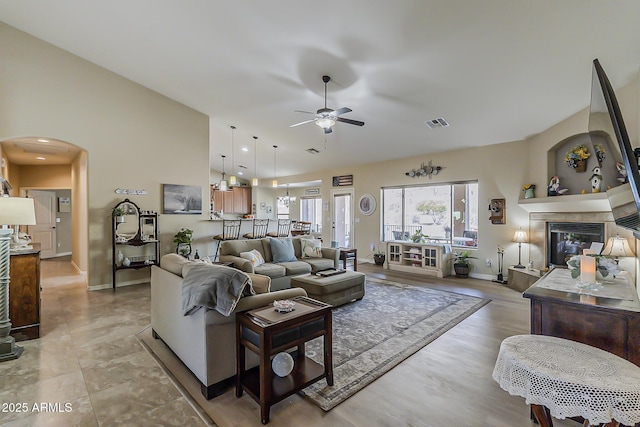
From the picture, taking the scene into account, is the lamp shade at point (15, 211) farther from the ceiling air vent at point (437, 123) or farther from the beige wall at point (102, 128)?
the ceiling air vent at point (437, 123)

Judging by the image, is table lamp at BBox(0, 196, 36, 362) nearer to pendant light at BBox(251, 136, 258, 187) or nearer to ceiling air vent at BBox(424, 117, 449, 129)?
pendant light at BBox(251, 136, 258, 187)

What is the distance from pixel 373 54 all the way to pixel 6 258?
4.40 m

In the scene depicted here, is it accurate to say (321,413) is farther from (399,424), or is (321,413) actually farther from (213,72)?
(213,72)

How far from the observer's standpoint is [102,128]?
204 inches

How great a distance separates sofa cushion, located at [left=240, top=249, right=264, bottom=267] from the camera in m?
4.66

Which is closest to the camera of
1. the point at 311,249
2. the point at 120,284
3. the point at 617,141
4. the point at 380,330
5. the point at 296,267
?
the point at 617,141

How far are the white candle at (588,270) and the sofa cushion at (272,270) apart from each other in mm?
3601

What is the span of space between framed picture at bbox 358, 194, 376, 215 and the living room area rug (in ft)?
10.1

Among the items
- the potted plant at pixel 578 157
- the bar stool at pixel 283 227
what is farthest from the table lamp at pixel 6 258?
the potted plant at pixel 578 157

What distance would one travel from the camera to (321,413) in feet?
6.45

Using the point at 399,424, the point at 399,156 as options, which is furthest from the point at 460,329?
the point at 399,156

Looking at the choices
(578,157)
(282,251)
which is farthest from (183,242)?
(578,157)

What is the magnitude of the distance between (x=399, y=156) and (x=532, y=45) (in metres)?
4.14

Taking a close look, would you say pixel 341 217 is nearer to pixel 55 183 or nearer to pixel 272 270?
pixel 272 270
